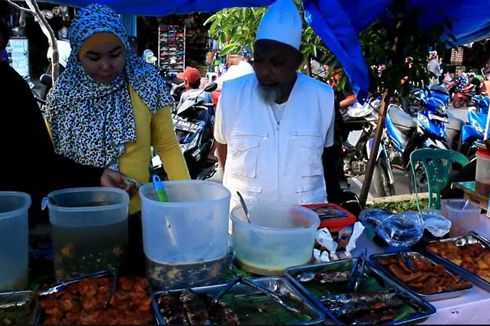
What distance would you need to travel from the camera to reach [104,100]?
5.98ft

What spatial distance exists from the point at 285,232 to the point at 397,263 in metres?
0.44

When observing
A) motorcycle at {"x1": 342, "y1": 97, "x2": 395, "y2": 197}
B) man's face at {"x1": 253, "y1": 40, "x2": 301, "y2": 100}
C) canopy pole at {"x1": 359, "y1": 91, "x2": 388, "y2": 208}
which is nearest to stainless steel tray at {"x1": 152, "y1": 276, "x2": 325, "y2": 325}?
man's face at {"x1": 253, "y1": 40, "x2": 301, "y2": 100}

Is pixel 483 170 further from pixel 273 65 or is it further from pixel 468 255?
pixel 273 65

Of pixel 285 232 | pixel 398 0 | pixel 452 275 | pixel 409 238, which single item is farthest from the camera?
pixel 398 0

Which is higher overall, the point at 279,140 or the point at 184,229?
the point at 279,140

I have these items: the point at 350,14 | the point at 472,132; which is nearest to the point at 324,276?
the point at 350,14

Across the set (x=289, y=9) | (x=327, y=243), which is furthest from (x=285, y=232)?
(x=289, y=9)

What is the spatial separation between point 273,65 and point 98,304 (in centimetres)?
126

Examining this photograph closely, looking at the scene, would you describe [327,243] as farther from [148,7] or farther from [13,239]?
[148,7]

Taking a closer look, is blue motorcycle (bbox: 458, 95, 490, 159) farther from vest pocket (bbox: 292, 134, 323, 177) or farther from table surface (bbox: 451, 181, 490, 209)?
vest pocket (bbox: 292, 134, 323, 177)

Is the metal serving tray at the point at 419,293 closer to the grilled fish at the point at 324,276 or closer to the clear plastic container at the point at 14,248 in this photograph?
Result: the grilled fish at the point at 324,276

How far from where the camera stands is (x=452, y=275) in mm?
1622

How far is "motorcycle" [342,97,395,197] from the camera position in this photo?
194 inches

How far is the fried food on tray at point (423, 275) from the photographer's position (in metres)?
1.54
